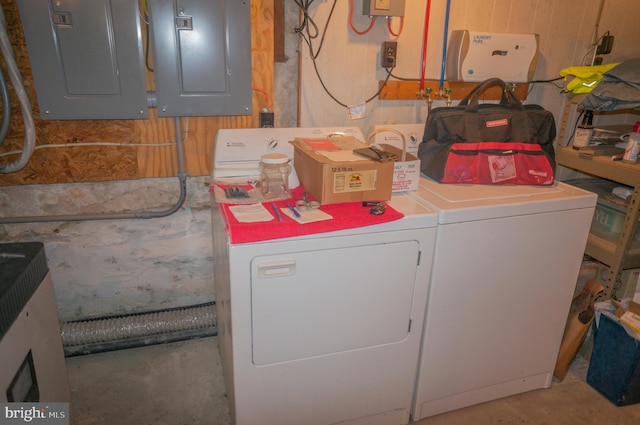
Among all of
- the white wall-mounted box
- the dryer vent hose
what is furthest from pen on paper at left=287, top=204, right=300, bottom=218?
the white wall-mounted box

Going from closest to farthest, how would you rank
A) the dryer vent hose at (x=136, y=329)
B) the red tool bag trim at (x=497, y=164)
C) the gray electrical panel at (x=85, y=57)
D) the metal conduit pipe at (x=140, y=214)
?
the gray electrical panel at (x=85, y=57)
the red tool bag trim at (x=497, y=164)
the metal conduit pipe at (x=140, y=214)
the dryer vent hose at (x=136, y=329)

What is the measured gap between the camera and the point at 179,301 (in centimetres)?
222

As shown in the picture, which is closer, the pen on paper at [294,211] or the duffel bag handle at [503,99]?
the pen on paper at [294,211]

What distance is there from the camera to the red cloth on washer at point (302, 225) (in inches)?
49.2

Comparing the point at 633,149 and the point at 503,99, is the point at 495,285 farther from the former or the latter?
the point at 633,149

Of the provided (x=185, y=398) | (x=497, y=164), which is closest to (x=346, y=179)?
(x=497, y=164)

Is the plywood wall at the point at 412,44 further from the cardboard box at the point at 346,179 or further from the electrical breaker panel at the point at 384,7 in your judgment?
the cardboard box at the point at 346,179

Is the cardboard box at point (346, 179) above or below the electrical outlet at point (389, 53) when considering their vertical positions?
below

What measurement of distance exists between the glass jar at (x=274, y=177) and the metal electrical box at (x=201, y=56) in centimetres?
27

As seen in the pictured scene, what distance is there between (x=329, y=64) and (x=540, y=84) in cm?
131

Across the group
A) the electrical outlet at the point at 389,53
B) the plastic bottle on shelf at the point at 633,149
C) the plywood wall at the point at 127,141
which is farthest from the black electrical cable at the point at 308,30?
the plastic bottle on shelf at the point at 633,149

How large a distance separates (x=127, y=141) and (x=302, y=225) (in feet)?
3.43

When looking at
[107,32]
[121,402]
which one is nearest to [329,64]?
[107,32]

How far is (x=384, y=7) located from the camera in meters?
1.91
